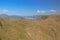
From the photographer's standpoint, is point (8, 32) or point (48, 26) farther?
point (48, 26)

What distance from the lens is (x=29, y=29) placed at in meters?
7.05

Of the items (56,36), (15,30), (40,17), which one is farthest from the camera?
(40,17)

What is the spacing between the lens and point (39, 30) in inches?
279

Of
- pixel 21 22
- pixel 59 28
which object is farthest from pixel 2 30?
pixel 59 28

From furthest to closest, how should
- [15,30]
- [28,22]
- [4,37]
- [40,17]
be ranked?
[40,17], [28,22], [15,30], [4,37]

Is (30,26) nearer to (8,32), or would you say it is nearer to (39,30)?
(39,30)

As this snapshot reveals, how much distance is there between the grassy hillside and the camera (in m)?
6.30

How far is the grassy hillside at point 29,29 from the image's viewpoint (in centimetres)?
630

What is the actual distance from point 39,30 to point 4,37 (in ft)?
5.76

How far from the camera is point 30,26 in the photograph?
727 cm

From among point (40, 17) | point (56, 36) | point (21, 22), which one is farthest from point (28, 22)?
point (56, 36)

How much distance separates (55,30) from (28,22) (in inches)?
51.9

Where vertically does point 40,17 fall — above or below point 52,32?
above

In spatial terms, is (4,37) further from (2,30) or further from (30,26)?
(30,26)
